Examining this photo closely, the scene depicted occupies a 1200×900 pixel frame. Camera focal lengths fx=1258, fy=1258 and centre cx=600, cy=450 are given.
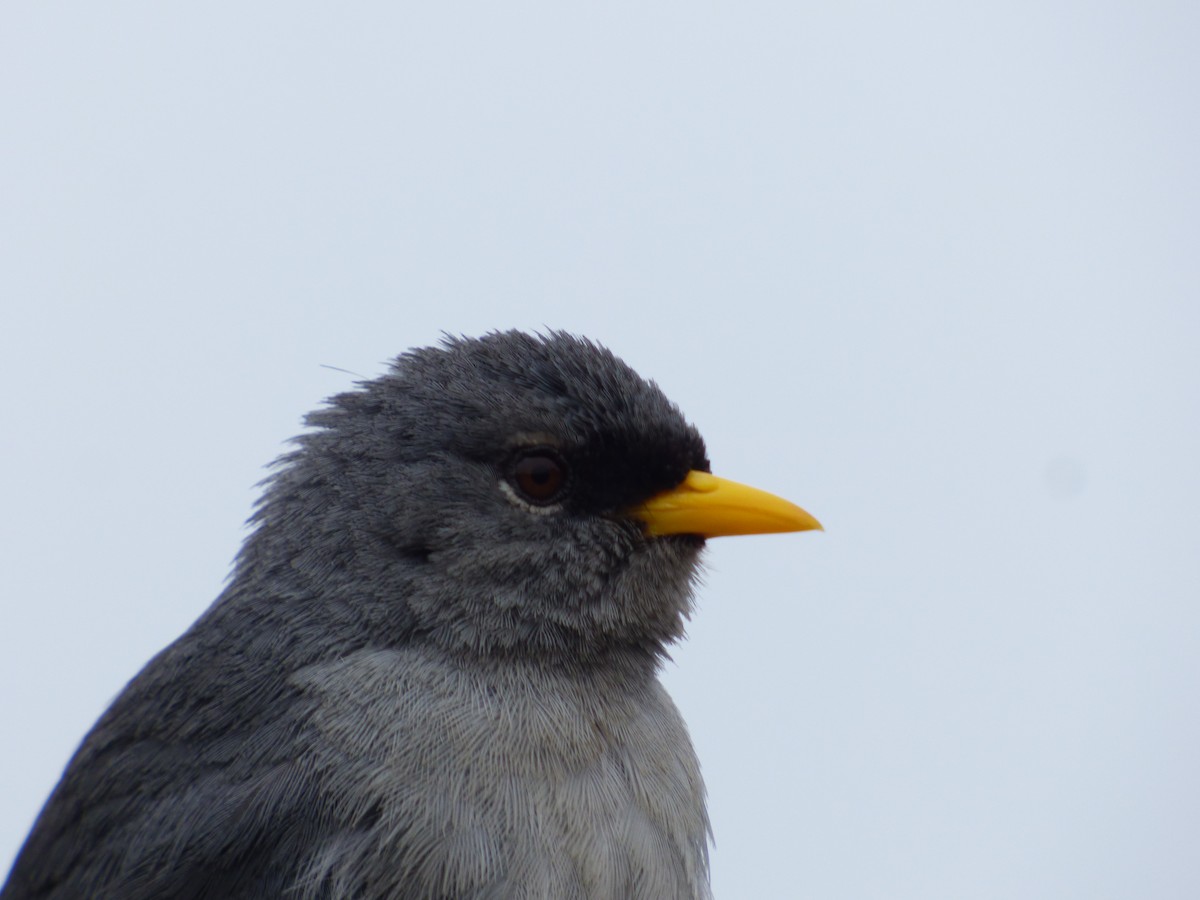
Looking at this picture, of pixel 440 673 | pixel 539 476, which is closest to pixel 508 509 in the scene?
pixel 539 476

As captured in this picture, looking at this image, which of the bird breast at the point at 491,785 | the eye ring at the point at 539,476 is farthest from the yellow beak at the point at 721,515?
the bird breast at the point at 491,785

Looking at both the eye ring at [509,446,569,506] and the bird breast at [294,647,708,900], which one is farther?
the eye ring at [509,446,569,506]

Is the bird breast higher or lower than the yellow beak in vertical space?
lower

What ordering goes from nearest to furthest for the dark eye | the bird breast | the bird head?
the bird breast → the bird head → the dark eye

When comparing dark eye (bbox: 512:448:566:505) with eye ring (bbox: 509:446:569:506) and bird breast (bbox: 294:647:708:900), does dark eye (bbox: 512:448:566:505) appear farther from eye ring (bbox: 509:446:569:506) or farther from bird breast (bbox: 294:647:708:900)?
bird breast (bbox: 294:647:708:900)

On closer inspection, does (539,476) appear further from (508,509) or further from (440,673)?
(440,673)

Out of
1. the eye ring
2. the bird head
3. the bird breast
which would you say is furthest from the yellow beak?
the bird breast

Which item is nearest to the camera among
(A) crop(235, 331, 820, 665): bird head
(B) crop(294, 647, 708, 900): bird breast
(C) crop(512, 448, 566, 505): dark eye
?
(B) crop(294, 647, 708, 900): bird breast
